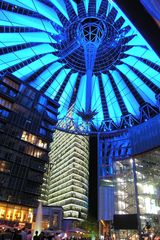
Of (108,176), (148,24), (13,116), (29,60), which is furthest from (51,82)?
(148,24)

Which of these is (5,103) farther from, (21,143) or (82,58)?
(82,58)

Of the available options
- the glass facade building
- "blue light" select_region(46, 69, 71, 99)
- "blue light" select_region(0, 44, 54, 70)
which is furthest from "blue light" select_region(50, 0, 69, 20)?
"blue light" select_region(46, 69, 71, 99)

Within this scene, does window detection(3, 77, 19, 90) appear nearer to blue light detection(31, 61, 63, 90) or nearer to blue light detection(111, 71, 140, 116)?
blue light detection(31, 61, 63, 90)

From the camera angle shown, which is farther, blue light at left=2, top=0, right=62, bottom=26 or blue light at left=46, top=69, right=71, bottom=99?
blue light at left=46, top=69, right=71, bottom=99

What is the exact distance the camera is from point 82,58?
178ft

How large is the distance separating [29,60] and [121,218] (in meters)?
34.1

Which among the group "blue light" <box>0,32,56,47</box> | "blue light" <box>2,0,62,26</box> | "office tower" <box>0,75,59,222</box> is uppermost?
"blue light" <box>2,0,62,26</box>

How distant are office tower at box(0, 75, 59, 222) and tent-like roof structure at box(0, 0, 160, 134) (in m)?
3.58

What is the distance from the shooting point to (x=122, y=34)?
45000 mm

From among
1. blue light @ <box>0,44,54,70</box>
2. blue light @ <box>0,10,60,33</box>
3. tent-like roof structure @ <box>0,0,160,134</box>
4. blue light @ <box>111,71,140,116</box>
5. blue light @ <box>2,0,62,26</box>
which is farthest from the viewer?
blue light @ <box>111,71,140,116</box>

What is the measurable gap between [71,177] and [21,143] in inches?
2222

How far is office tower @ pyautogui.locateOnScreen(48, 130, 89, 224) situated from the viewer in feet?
341

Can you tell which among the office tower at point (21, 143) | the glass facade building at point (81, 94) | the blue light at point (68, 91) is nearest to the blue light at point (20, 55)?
the glass facade building at point (81, 94)

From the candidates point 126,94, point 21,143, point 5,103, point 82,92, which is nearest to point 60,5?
point 82,92
